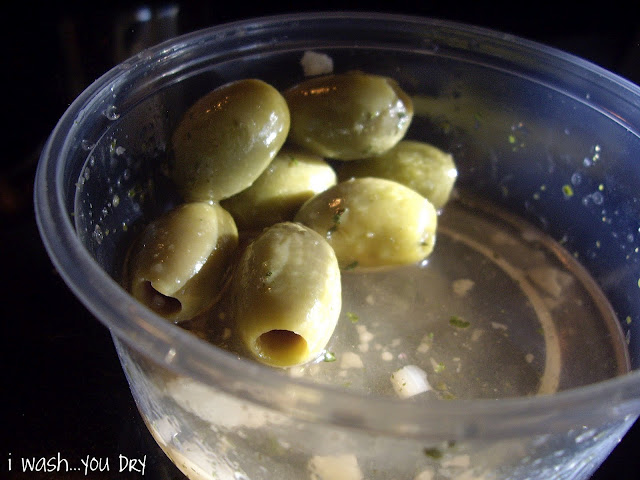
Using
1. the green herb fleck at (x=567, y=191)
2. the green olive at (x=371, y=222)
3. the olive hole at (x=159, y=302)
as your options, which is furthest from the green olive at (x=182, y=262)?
the green herb fleck at (x=567, y=191)

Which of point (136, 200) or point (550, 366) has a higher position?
point (136, 200)

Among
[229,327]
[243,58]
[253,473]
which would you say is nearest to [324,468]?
[253,473]

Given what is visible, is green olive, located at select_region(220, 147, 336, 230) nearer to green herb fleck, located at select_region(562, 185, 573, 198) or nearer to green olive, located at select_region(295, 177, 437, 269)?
green olive, located at select_region(295, 177, 437, 269)

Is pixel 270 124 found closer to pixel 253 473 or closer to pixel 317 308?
pixel 317 308

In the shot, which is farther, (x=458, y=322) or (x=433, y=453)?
(x=458, y=322)

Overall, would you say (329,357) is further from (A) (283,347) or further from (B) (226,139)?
(B) (226,139)

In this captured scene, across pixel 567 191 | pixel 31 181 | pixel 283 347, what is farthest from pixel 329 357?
pixel 31 181

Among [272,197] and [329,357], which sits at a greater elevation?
[272,197]
